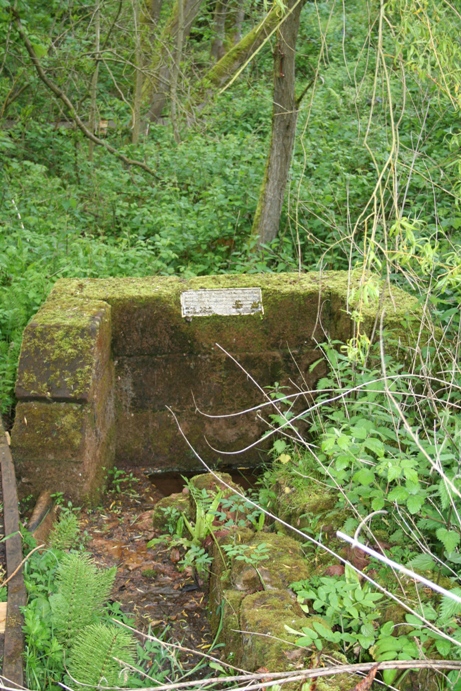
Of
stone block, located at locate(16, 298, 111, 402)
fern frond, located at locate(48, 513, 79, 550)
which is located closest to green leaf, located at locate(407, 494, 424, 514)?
fern frond, located at locate(48, 513, 79, 550)

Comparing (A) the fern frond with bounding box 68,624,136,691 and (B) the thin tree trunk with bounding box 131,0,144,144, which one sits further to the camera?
(B) the thin tree trunk with bounding box 131,0,144,144

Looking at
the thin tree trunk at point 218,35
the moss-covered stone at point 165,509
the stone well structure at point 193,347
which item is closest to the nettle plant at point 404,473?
the moss-covered stone at point 165,509

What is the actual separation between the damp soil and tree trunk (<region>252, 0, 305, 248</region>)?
10.8 feet

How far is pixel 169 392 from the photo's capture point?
5105mm

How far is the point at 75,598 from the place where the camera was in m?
2.97

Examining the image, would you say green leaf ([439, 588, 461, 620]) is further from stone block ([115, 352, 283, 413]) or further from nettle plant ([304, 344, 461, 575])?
stone block ([115, 352, 283, 413])

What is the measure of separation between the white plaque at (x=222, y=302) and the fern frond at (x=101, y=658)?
2.62 meters

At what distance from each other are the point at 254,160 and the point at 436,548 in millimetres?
6251

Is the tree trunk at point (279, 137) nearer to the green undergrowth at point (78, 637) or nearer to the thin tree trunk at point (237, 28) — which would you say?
the green undergrowth at point (78, 637)

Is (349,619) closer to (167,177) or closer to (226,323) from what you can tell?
(226,323)

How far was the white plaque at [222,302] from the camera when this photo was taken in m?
4.98

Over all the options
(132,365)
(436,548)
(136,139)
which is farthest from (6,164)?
(436,548)

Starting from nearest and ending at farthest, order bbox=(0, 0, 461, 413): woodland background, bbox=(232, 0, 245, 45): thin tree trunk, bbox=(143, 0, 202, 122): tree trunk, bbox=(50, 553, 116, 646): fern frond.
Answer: bbox=(50, 553, 116, 646): fern frond
bbox=(0, 0, 461, 413): woodland background
bbox=(143, 0, 202, 122): tree trunk
bbox=(232, 0, 245, 45): thin tree trunk

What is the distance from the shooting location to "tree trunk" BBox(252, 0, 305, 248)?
252 inches
